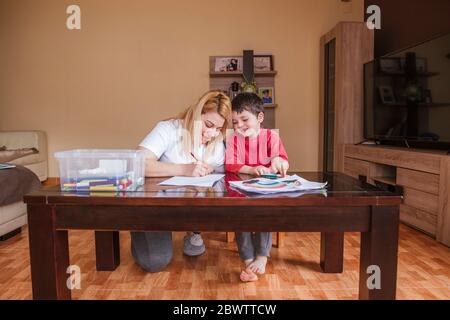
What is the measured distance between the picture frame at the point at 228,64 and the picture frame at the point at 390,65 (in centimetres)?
161

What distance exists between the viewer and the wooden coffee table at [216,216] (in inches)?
38.8

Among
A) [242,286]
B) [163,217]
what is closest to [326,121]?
[242,286]

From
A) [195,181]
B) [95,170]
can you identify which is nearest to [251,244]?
[195,181]

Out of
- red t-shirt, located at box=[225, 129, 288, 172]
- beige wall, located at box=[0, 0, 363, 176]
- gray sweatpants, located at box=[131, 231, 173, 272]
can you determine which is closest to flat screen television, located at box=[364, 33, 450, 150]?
beige wall, located at box=[0, 0, 363, 176]

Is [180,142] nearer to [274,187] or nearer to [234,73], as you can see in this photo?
[274,187]

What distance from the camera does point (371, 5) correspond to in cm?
397

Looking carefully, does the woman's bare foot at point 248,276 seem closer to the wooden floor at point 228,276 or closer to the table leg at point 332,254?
the wooden floor at point 228,276

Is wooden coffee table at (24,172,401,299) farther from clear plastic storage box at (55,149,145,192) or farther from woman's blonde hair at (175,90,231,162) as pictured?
woman's blonde hair at (175,90,231,162)

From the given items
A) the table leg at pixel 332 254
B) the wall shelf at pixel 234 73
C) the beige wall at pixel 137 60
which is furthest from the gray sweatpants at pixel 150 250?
the beige wall at pixel 137 60

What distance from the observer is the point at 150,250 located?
5.40 feet

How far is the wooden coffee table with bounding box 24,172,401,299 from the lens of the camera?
98cm

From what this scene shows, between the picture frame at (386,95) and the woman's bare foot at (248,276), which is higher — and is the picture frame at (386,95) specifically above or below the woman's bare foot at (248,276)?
above
